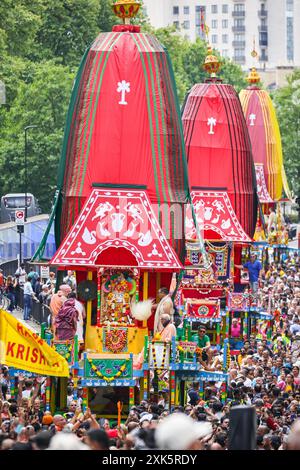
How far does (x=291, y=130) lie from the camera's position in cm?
10450

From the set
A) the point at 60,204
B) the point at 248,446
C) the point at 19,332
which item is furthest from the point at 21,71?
the point at 248,446

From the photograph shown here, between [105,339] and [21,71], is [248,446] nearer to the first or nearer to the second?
[105,339]

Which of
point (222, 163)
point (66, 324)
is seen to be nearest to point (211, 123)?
point (222, 163)

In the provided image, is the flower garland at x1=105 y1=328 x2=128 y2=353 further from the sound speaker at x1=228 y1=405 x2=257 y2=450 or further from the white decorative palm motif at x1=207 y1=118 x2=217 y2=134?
the white decorative palm motif at x1=207 y1=118 x2=217 y2=134

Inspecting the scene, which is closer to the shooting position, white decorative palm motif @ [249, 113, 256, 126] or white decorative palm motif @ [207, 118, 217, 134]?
white decorative palm motif @ [207, 118, 217, 134]

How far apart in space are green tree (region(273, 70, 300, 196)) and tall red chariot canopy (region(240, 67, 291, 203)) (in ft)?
118

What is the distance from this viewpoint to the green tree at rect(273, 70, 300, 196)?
103 metres

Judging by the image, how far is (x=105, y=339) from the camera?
27.9 m

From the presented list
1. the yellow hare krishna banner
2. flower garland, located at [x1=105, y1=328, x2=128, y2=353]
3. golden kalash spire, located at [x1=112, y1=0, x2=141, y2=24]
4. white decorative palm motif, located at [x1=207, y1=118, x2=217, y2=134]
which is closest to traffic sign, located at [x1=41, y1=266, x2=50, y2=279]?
white decorative palm motif, located at [x1=207, y1=118, x2=217, y2=134]

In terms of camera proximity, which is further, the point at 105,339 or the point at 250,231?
the point at 250,231

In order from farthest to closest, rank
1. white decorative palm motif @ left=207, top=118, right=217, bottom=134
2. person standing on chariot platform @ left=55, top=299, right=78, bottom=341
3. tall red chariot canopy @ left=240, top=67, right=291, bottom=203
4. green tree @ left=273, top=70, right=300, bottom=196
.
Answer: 1. green tree @ left=273, top=70, right=300, bottom=196
2. tall red chariot canopy @ left=240, top=67, right=291, bottom=203
3. white decorative palm motif @ left=207, top=118, right=217, bottom=134
4. person standing on chariot platform @ left=55, top=299, right=78, bottom=341

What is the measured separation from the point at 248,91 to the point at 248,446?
Result: 51.8 m

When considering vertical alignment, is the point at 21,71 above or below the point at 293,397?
above
